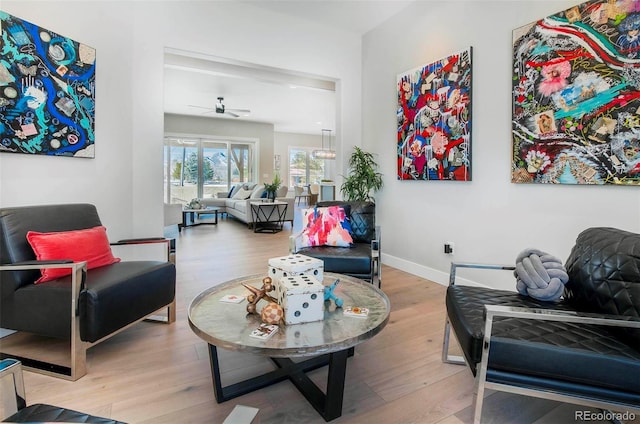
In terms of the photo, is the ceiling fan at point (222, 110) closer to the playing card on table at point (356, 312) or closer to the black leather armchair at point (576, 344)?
the playing card on table at point (356, 312)

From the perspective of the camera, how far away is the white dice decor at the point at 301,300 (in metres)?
1.51

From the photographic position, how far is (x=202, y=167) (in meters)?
10.1

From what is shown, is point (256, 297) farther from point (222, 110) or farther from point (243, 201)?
point (222, 110)

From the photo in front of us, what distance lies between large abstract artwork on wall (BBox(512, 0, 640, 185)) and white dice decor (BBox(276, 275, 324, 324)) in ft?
6.79

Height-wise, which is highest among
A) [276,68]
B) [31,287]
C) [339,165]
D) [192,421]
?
[276,68]

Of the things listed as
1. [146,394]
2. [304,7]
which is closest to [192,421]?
[146,394]

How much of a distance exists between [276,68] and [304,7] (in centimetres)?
74

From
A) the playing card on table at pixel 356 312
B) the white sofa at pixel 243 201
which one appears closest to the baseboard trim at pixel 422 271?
the playing card on table at pixel 356 312

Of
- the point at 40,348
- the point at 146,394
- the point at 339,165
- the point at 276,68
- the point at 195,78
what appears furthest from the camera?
the point at 195,78

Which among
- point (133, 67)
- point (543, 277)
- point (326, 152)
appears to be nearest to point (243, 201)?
point (326, 152)

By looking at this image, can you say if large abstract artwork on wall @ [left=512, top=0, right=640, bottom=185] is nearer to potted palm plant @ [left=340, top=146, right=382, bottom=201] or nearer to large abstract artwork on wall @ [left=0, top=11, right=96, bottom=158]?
potted palm plant @ [left=340, top=146, right=382, bottom=201]

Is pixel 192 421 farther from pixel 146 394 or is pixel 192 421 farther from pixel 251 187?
pixel 251 187

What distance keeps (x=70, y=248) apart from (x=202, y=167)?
8.32 m

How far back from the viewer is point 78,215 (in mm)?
2414
